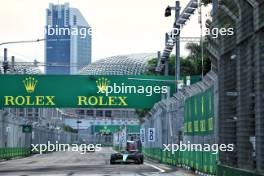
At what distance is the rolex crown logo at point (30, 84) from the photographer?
51.7 metres

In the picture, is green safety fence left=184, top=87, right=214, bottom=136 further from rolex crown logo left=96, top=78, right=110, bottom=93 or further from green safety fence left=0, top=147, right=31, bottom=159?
green safety fence left=0, top=147, right=31, bottom=159

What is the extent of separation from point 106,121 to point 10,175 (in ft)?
544

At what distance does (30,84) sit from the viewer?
5175 cm

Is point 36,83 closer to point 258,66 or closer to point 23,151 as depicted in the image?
point 23,151

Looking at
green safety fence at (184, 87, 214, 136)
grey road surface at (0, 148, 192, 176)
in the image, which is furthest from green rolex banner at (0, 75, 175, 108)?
green safety fence at (184, 87, 214, 136)

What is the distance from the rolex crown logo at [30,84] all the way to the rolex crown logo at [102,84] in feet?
15.1

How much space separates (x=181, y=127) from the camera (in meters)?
33.9

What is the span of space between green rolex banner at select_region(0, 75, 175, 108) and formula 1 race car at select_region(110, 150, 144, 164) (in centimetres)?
434

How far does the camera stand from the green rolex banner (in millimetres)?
51562

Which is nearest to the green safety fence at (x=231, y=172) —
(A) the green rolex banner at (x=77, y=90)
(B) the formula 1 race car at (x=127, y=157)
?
(B) the formula 1 race car at (x=127, y=157)

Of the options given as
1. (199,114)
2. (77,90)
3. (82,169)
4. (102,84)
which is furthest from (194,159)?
(77,90)

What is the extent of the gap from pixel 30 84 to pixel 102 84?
5.20 metres

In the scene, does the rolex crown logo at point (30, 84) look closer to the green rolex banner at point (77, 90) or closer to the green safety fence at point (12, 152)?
the green rolex banner at point (77, 90)

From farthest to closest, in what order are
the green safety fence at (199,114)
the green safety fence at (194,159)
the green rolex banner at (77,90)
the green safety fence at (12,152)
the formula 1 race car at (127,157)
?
the green safety fence at (12,152) < the green rolex banner at (77,90) < the formula 1 race car at (127,157) < the green safety fence at (199,114) < the green safety fence at (194,159)
